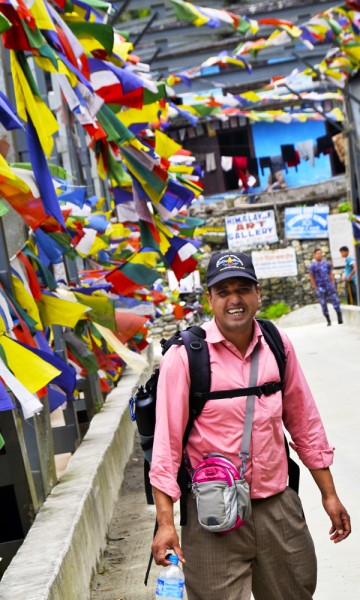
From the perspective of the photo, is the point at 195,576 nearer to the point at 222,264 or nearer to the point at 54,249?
the point at 222,264

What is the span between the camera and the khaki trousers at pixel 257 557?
4.08 m

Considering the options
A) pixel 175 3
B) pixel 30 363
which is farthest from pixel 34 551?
pixel 175 3

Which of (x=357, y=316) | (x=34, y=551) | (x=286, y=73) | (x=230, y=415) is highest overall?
(x=286, y=73)

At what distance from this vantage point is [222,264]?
4.23 metres

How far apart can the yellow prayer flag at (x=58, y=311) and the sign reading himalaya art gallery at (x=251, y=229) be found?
36.4 meters

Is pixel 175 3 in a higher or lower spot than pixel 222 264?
higher

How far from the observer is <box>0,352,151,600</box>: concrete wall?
5.04 m

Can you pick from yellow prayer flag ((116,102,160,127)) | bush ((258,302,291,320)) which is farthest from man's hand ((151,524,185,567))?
bush ((258,302,291,320))

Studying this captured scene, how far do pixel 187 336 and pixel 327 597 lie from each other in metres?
2.23

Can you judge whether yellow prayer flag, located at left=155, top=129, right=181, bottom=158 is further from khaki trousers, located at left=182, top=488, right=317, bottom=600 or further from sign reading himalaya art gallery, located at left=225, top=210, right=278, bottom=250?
sign reading himalaya art gallery, located at left=225, top=210, right=278, bottom=250

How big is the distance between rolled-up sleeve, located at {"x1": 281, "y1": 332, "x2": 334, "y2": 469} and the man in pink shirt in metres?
0.13

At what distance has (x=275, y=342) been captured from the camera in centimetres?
435

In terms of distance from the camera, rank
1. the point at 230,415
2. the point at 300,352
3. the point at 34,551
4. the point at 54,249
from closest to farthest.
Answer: the point at 230,415 < the point at 34,551 < the point at 54,249 < the point at 300,352

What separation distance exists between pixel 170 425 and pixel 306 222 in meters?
39.9
